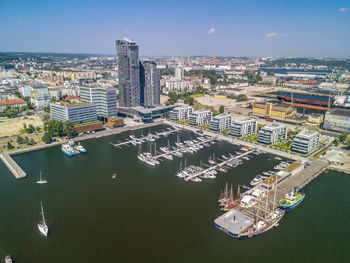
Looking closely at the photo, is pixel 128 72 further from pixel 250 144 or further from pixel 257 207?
pixel 257 207

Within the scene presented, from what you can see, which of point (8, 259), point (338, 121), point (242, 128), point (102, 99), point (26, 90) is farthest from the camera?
point (26, 90)

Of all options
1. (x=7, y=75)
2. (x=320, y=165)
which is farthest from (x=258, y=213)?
(x=7, y=75)

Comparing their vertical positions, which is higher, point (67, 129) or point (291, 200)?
point (67, 129)

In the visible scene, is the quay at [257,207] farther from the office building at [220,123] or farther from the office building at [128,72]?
the office building at [128,72]

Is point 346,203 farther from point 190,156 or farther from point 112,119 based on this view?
point 112,119

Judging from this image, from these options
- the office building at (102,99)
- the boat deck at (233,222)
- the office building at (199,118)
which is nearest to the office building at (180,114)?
the office building at (199,118)

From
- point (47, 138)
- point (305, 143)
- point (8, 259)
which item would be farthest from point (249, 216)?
point (47, 138)
